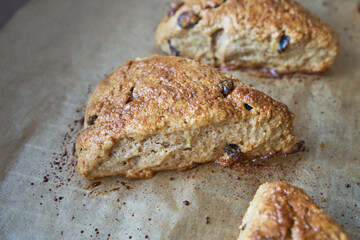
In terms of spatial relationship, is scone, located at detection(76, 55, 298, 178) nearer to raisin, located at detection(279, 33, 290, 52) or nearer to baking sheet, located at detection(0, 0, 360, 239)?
baking sheet, located at detection(0, 0, 360, 239)

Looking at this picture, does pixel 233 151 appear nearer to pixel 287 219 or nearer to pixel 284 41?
pixel 287 219

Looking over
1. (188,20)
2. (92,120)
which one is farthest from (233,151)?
(188,20)

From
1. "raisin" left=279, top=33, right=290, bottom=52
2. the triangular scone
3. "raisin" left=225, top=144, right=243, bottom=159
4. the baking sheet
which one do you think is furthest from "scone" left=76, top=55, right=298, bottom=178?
"raisin" left=279, top=33, right=290, bottom=52

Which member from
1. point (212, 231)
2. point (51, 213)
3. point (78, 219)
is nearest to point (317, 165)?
point (212, 231)

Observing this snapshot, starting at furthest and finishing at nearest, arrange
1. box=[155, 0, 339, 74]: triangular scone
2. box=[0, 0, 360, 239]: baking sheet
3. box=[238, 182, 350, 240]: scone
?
box=[155, 0, 339, 74]: triangular scone → box=[0, 0, 360, 239]: baking sheet → box=[238, 182, 350, 240]: scone

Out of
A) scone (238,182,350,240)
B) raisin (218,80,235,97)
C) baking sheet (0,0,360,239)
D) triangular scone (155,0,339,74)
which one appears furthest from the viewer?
triangular scone (155,0,339,74)

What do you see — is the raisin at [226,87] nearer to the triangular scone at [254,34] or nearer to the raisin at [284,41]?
the triangular scone at [254,34]
